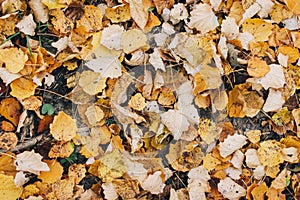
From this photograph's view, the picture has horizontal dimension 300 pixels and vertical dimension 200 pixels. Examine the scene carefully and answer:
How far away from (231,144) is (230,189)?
0.58ft

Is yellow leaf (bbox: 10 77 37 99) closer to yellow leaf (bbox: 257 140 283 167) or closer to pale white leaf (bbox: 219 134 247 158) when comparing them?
pale white leaf (bbox: 219 134 247 158)

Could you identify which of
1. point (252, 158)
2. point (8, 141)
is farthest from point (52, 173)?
point (252, 158)

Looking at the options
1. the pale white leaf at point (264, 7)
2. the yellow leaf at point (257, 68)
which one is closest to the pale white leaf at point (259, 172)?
the yellow leaf at point (257, 68)

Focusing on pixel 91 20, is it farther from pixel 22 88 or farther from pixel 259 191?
pixel 259 191

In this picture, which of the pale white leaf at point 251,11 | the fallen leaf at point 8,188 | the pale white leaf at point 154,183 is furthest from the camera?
the pale white leaf at point 251,11

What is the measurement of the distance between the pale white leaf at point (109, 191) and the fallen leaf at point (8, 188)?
0.32 m

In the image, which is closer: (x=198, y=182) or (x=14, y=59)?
(x=14, y=59)

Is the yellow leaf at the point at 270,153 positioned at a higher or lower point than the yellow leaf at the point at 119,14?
lower

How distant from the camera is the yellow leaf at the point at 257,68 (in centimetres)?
186

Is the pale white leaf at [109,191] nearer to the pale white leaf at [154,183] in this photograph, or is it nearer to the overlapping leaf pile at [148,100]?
the overlapping leaf pile at [148,100]

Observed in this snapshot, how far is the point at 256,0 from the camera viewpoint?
1.94m

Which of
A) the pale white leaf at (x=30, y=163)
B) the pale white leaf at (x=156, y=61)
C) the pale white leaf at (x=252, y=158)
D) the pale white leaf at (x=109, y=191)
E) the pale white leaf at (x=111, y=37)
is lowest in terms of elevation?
the pale white leaf at (x=109, y=191)

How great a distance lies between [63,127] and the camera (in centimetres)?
178

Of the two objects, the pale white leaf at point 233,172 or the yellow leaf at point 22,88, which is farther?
the pale white leaf at point 233,172
